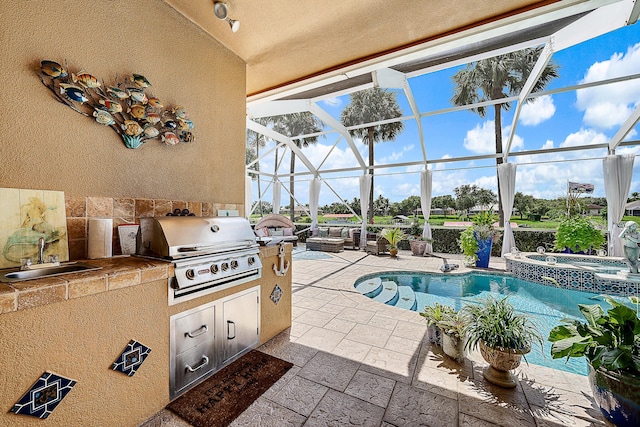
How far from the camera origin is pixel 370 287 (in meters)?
5.64

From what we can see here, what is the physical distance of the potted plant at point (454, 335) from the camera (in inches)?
95.0

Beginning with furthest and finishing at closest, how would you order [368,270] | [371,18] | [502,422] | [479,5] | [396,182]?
1. [396,182]
2. [368,270]
3. [371,18]
4. [479,5]
5. [502,422]

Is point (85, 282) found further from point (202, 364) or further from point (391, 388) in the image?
point (391, 388)

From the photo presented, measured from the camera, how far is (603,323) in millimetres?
1809

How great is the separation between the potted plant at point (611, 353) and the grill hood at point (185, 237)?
2667mm

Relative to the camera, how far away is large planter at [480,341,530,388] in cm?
203

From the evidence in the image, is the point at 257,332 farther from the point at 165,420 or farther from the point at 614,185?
the point at 614,185

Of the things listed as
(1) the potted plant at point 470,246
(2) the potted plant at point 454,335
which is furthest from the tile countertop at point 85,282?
(1) the potted plant at point 470,246

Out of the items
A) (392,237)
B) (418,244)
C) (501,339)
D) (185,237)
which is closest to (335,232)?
(392,237)

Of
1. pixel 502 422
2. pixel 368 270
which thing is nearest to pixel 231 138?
pixel 502 422

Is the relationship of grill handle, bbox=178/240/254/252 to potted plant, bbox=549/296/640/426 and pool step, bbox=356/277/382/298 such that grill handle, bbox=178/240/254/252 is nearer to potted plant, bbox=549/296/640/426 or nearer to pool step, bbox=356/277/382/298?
potted plant, bbox=549/296/640/426

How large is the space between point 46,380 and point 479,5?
4.00m

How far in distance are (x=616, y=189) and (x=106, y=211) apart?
33.8 feet

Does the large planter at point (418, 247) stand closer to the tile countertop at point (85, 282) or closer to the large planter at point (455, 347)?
the large planter at point (455, 347)
